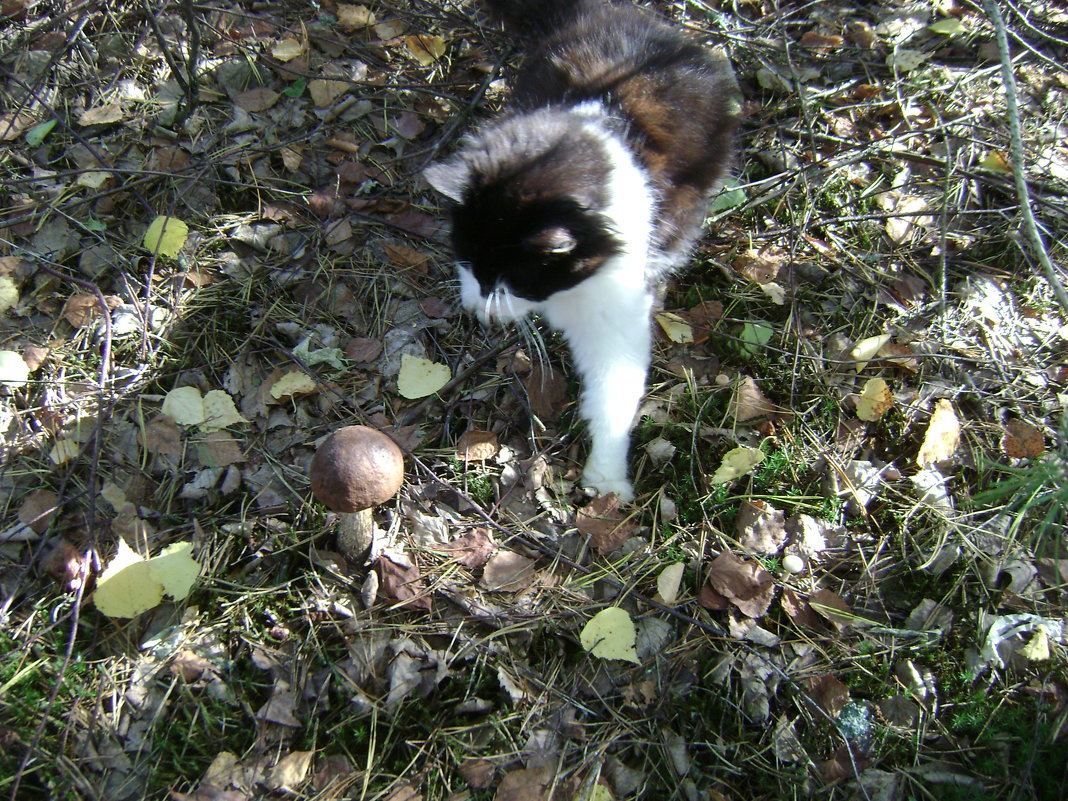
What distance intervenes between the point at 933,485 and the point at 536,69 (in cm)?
197

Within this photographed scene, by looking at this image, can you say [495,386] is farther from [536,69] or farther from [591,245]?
[536,69]

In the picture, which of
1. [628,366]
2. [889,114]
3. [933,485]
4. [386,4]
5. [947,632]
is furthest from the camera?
[386,4]

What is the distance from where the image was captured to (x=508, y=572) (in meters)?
1.94

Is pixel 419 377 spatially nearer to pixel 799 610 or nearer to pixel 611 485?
pixel 611 485

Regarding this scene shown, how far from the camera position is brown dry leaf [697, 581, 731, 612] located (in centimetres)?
185

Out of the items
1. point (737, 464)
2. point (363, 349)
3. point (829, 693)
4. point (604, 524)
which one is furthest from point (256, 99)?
point (829, 693)

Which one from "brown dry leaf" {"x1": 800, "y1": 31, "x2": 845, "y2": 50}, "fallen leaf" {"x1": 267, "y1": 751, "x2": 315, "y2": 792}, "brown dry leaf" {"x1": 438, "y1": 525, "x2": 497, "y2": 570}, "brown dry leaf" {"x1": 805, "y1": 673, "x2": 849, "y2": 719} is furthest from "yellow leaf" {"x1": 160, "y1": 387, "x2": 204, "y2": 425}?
"brown dry leaf" {"x1": 800, "y1": 31, "x2": 845, "y2": 50}

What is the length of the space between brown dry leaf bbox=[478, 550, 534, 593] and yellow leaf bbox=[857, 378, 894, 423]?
1217mm

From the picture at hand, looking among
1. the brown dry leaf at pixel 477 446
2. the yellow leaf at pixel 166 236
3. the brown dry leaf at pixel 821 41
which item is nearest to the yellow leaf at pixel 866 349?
the brown dry leaf at pixel 477 446

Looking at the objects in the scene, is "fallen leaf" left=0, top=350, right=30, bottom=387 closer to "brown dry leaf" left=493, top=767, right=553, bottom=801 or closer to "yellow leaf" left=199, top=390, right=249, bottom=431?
"yellow leaf" left=199, top=390, right=249, bottom=431

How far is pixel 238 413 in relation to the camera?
2.20 m

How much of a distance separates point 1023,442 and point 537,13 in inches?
94.2

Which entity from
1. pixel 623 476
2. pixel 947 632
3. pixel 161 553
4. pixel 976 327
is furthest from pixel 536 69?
pixel 947 632

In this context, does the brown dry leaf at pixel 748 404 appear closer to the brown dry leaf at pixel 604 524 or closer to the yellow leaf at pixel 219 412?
the brown dry leaf at pixel 604 524
